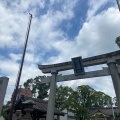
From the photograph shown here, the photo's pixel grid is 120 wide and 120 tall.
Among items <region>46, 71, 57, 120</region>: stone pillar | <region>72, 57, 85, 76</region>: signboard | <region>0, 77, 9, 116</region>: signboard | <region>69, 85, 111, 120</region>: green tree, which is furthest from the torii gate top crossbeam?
<region>69, 85, 111, 120</region>: green tree

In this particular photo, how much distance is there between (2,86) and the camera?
593 centimetres

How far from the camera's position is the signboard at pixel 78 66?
12730 mm

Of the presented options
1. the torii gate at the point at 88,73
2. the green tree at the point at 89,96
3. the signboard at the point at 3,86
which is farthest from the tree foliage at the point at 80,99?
the signboard at the point at 3,86

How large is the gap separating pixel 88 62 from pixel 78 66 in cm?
86

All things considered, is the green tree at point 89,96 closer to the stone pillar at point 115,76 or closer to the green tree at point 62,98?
the green tree at point 62,98

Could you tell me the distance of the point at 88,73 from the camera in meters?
12.4

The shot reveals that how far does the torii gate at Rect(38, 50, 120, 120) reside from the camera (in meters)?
11.3

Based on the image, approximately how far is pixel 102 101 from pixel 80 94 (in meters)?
Answer: 9.08

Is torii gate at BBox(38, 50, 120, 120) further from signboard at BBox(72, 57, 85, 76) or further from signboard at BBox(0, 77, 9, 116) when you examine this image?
signboard at BBox(0, 77, 9, 116)

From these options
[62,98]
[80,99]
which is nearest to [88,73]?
[62,98]

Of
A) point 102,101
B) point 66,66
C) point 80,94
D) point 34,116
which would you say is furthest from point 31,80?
point 66,66

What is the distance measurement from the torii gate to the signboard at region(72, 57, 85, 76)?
26 centimetres

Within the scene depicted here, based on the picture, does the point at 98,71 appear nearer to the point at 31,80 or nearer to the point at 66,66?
the point at 66,66

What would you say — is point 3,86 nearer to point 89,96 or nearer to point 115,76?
point 115,76
